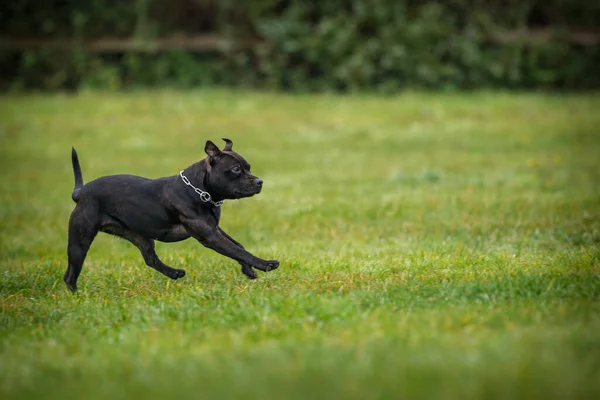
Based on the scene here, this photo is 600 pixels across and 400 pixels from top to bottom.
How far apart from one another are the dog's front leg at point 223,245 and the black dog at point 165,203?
0.01 metres

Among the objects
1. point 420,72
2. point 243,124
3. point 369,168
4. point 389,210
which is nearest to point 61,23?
point 243,124

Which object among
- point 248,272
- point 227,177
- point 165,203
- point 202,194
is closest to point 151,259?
point 165,203

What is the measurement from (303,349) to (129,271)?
401cm

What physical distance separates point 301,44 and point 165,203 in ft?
56.9

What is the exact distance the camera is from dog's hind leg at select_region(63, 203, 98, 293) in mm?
8281

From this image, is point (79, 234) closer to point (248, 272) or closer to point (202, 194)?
point (202, 194)

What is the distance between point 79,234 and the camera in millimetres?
8297

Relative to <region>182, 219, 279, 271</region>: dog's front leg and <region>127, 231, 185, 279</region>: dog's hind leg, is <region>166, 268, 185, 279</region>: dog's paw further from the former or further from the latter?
<region>182, 219, 279, 271</region>: dog's front leg

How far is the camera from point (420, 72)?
963 inches

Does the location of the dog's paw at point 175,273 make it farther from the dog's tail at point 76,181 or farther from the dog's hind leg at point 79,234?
the dog's tail at point 76,181

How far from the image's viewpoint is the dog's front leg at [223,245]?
800 cm

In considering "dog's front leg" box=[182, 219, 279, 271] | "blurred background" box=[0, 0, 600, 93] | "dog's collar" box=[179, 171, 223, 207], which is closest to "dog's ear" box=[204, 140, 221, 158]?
"dog's collar" box=[179, 171, 223, 207]

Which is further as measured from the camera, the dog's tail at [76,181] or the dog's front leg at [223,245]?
the dog's tail at [76,181]

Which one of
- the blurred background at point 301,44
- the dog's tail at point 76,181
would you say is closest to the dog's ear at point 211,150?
the dog's tail at point 76,181
